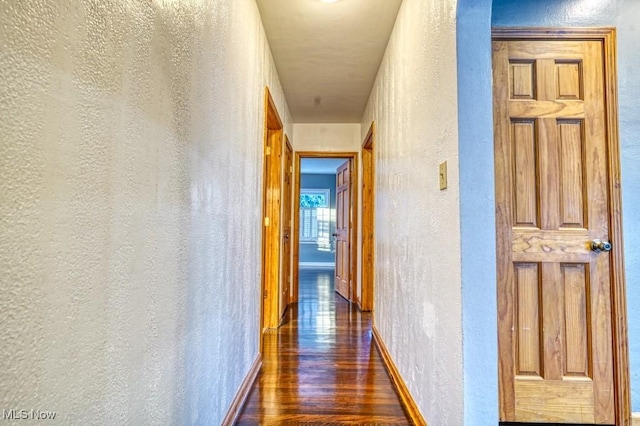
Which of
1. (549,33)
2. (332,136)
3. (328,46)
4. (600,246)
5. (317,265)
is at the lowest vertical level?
(317,265)

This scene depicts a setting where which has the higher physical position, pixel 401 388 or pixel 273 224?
pixel 273 224

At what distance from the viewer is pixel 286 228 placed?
406 cm

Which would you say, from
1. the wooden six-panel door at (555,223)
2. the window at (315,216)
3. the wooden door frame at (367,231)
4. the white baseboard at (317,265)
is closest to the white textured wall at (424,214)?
the wooden six-panel door at (555,223)

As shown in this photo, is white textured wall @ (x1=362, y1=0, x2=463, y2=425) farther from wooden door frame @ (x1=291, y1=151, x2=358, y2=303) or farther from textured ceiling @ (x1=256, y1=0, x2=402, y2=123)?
wooden door frame @ (x1=291, y1=151, x2=358, y2=303)

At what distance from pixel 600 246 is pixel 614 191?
28 cm

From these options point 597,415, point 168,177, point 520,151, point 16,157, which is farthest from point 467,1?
point 597,415

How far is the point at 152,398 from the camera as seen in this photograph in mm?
891

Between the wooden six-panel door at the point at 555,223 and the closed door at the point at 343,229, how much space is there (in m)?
3.05

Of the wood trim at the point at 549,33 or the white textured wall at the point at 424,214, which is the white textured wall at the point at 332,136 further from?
the wood trim at the point at 549,33

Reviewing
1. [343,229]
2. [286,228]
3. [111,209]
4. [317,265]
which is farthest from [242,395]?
[317,265]

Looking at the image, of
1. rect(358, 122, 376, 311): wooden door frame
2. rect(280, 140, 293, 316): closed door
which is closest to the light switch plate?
rect(280, 140, 293, 316): closed door

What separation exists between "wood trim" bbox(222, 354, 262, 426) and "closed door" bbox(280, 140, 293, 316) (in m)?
1.49

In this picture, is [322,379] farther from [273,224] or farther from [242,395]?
[273,224]

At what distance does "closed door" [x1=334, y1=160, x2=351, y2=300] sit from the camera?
472 cm
